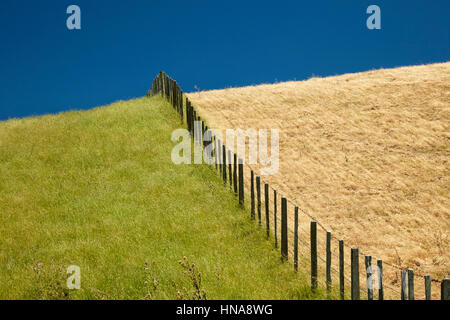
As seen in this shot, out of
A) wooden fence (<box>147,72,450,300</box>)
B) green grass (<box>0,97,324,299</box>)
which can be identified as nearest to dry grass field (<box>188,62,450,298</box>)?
wooden fence (<box>147,72,450,300</box>)

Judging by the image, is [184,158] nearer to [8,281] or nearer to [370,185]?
[370,185]

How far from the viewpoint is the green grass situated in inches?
290

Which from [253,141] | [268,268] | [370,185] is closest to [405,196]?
[370,185]

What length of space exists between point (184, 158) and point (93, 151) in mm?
3573

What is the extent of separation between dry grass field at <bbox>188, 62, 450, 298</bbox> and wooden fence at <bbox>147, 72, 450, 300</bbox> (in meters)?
1.21

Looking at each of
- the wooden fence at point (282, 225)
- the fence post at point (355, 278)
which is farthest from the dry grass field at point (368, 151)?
the fence post at point (355, 278)

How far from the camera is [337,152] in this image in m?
16.3

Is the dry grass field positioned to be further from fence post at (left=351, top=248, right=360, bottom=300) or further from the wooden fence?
fence post at (left=351, top=248, right=360, bottom=300)

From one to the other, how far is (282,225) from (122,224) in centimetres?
392

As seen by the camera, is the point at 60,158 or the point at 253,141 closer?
the point at 60,158

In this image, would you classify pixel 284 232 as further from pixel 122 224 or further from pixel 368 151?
pixel 368 151

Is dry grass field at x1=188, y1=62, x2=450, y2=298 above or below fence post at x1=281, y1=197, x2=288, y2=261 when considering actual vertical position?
above

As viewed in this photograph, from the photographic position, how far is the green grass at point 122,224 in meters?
7.36

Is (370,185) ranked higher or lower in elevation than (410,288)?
higher
